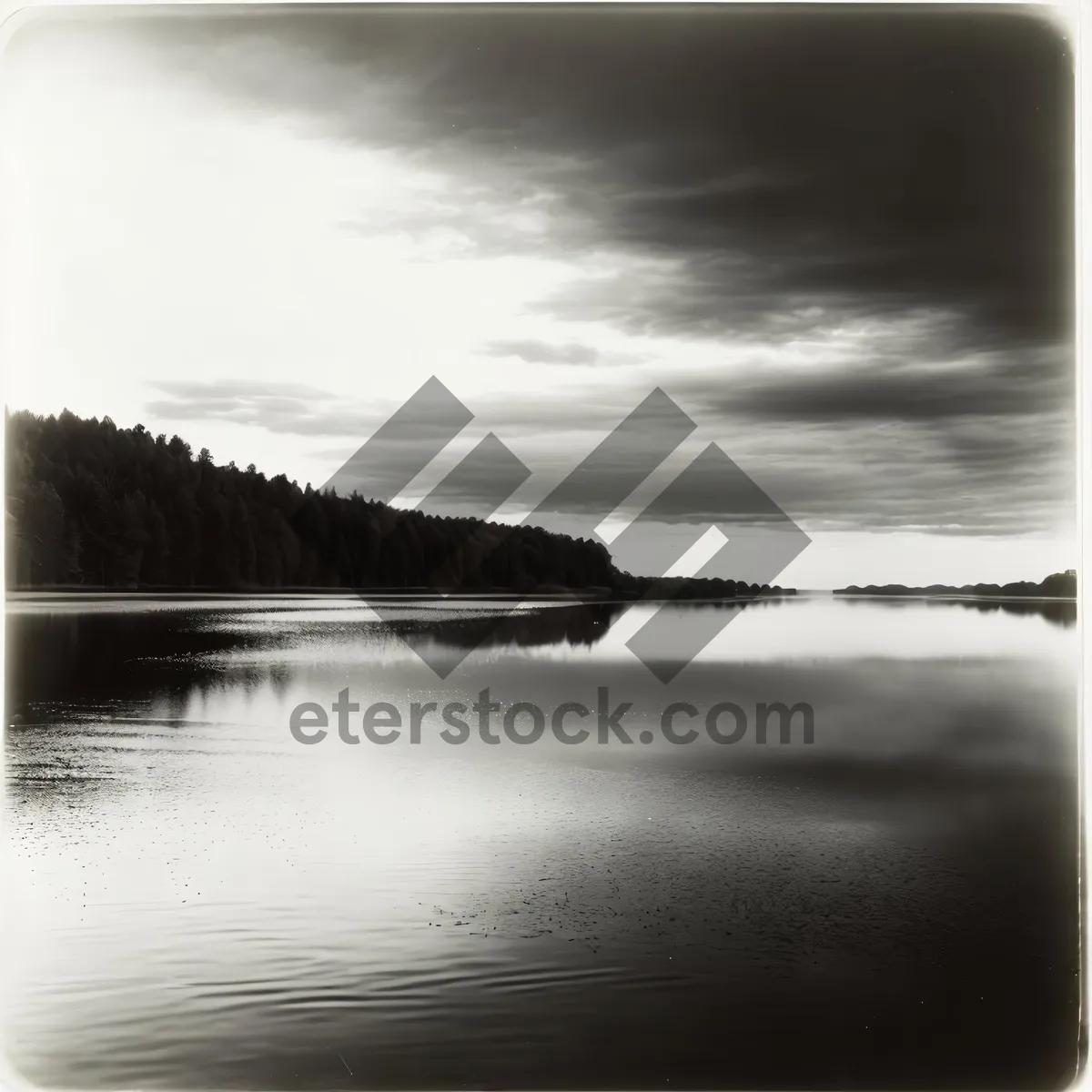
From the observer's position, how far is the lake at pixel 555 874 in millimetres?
4363

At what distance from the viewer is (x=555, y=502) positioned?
7.31 metres

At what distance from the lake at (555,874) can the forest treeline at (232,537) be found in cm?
37

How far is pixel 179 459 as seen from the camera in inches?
278

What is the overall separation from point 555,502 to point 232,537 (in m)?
3.04

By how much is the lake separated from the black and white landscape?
1.2 inches

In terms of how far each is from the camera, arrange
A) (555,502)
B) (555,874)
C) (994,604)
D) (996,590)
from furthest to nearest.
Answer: (555,502), (994,604), (996,590), (555,874)

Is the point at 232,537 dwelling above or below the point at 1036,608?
above

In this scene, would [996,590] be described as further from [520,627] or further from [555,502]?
[520,627]

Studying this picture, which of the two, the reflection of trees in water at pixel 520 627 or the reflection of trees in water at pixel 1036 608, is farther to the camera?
the reflection of trees in water at pixel 520 627

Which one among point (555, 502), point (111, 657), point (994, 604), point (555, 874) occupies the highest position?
point (555, 502)

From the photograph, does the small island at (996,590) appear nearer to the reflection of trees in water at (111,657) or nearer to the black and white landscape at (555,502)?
the black and white landscape at (555,502)

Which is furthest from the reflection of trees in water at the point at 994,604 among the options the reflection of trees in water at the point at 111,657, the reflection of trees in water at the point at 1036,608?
the reflection of trees in water at the point at 111,657

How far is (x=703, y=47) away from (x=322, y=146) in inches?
89.5

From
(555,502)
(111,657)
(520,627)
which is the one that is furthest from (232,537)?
(555,502)
